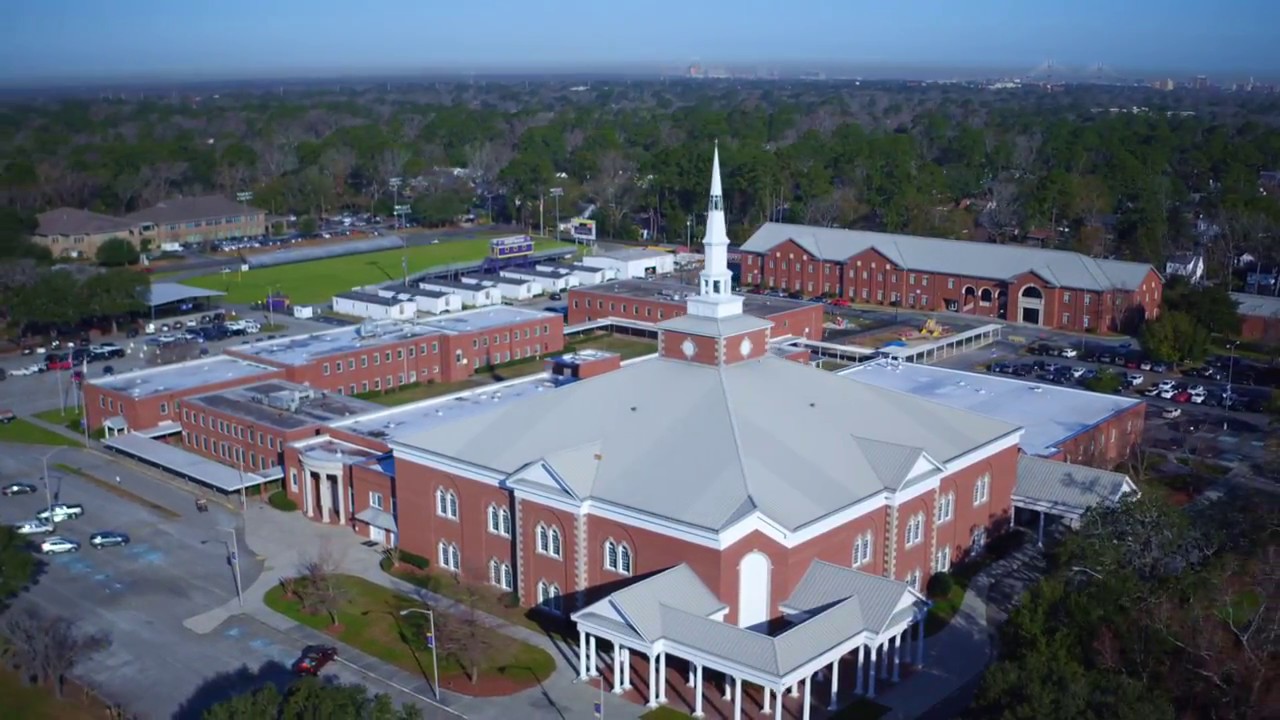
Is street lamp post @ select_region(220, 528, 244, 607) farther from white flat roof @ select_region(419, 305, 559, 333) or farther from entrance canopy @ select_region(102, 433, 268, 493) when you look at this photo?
white flat roof @ select_region(419, 305, 559, 333)

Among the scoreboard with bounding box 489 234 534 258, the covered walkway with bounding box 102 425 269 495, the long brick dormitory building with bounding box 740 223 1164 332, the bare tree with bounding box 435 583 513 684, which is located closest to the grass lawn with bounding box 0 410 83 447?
the covered walkway with bounding box 102 425 269 495

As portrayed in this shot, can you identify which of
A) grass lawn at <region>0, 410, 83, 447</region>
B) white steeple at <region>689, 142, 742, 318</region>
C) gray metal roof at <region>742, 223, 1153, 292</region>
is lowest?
grass lawn at <region>0, 410, 83, 447</region>

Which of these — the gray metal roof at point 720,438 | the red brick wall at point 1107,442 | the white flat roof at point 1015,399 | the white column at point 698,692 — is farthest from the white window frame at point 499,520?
the red brick wall at point 1107,442

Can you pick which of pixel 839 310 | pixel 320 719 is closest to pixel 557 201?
pixel 839 310

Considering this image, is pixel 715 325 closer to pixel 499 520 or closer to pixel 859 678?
pixel 499 520

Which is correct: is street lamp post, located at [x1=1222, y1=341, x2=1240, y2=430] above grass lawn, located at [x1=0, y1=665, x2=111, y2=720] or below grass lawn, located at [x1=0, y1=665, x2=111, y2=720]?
above

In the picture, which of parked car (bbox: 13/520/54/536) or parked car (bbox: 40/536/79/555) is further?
parked car (bbox: 13/520/54/536)

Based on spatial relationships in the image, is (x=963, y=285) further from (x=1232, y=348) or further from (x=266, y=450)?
(x=266, y=450)

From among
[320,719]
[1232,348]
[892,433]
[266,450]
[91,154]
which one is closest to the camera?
[320,719]
